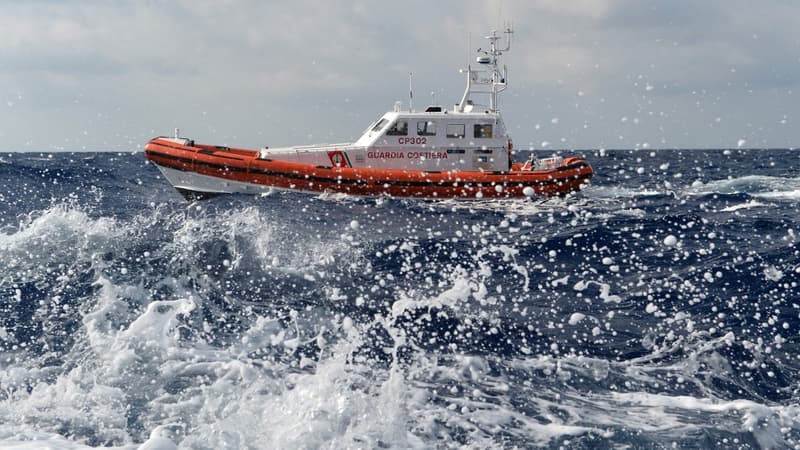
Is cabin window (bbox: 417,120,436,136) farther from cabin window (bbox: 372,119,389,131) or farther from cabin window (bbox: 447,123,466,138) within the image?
cabin window (bbox: 372,119,389,131)

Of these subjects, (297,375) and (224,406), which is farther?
(297,375)

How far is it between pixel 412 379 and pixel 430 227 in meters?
8.22

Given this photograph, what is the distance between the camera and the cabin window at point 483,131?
18781mm

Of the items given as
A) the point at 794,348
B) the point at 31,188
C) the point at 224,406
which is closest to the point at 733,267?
the point at 794,348

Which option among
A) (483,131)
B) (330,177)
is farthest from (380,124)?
(483,131)

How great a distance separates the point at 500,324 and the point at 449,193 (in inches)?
412

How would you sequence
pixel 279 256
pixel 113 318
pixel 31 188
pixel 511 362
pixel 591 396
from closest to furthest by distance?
pixel 591 396 < pixel 511 362 < pixel 113 318 < pixel 279 256 < pixel 31 188

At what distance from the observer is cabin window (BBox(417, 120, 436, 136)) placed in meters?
18.5

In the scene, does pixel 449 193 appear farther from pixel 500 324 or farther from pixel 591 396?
pixel 591 396

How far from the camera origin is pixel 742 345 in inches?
266

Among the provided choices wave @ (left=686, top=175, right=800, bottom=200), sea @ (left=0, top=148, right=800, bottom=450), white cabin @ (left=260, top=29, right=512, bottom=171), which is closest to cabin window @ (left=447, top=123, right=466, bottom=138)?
white cabin @ (left=260, top=29, right=512, bottom=171)

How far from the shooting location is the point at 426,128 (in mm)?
18531

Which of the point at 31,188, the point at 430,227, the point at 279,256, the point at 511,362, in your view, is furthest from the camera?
the point at 31,188

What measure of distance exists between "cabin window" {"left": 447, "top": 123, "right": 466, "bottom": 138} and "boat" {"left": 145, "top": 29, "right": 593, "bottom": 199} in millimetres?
27
